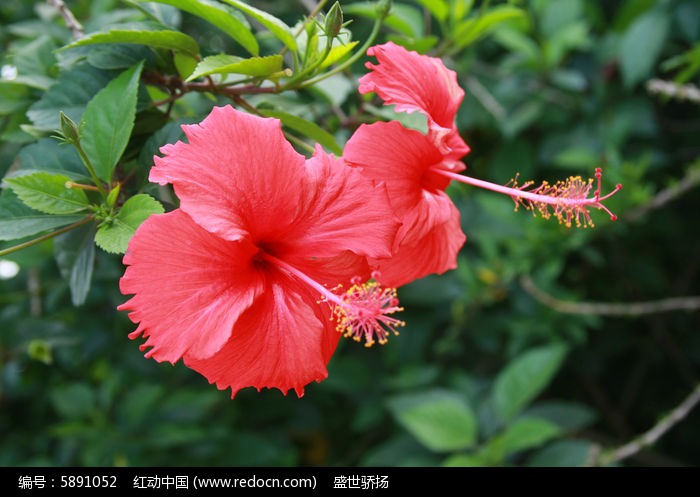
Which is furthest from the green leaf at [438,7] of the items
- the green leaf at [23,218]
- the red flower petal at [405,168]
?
the green leaf at [23,218]

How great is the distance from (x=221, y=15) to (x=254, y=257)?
1.25 ft

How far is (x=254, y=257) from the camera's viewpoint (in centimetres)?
94

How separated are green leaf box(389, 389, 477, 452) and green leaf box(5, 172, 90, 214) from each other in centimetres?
130

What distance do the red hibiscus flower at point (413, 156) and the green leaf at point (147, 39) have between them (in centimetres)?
29

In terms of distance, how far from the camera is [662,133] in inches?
97.3

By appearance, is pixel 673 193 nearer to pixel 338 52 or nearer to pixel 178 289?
pixel 338 52

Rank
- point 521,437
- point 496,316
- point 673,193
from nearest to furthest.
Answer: point 521,437, point 673,193, point 496,316

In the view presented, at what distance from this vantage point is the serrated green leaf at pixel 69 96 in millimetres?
1091

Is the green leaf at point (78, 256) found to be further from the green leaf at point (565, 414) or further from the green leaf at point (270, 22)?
the green leaf at point (565, 414)

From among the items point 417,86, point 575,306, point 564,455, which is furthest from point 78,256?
point 575,306

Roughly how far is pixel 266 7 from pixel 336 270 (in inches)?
61.8

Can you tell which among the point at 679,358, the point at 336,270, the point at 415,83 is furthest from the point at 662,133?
the point at 336,270

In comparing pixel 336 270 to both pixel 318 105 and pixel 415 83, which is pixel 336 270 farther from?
pixel 318 105

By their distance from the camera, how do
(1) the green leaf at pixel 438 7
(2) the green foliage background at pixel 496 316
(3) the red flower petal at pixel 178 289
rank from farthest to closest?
(2) the green foliage background at pixel 496 316
(1) the green leaf at pixel 438 7
(3) the red flower petal at pixel 178 289
